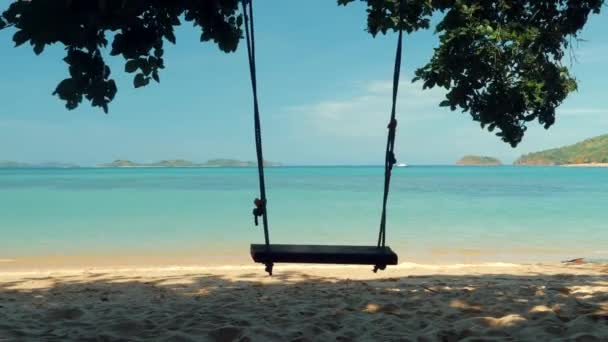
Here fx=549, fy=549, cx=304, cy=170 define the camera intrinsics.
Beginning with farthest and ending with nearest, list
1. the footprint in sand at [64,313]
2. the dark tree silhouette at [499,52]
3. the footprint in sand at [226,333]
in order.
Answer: the dark tree silhouette at [499,52]
the footprint in sand at [64,313]
the footprint in sand at [226,333]

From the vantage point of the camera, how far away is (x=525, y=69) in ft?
20.2

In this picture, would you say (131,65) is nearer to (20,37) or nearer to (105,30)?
(105,30)

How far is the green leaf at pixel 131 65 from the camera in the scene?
3.98 m

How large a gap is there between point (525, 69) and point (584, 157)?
20047cm

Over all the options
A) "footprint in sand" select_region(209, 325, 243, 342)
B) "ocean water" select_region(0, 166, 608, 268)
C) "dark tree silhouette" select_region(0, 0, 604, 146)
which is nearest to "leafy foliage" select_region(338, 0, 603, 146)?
"dark tree silhouette" select_region(0, 0, 604, 146)

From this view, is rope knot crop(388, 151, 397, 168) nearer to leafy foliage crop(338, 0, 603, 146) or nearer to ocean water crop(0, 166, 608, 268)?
leafy foliage crop(338, 0, 603, 146)

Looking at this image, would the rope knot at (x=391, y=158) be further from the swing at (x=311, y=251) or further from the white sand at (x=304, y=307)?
the white sand at (x=304, y=307)

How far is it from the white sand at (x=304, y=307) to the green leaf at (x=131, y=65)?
6.39 ft

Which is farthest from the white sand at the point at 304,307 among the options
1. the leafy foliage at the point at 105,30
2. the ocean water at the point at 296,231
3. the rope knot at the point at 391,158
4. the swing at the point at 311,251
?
the ocean water at the point at 296,231

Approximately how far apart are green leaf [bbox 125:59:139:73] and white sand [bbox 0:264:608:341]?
6.39 ft

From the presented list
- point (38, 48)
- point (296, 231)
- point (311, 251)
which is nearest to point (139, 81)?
point (38, 48)

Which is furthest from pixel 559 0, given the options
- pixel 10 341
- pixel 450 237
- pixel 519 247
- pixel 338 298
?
pixel 450 237

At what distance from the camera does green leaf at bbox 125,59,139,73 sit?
398 cm

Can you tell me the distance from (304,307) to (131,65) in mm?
2632
